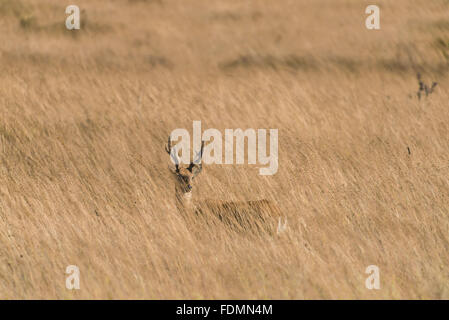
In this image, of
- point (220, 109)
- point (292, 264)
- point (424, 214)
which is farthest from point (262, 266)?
point (220, 109)

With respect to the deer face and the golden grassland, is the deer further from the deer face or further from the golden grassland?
the golden grassland

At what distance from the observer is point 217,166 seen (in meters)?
5.82

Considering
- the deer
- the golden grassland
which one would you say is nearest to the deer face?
the deer

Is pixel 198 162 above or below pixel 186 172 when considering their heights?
above

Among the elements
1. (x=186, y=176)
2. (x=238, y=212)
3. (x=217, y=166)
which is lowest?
(x=238, y=212)

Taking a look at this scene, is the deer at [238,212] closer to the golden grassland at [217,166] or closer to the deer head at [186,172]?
the deer head at [186,172]

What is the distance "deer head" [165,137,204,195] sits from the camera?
216 inches

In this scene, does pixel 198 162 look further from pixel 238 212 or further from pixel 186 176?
pixel 238 212

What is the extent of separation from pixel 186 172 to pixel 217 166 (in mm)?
340

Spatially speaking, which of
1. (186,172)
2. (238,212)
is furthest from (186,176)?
(238,212)

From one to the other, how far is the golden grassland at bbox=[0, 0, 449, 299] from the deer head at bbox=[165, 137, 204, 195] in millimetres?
136

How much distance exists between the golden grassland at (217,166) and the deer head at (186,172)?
0.44 ft

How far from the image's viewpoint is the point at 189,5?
13953 mm
